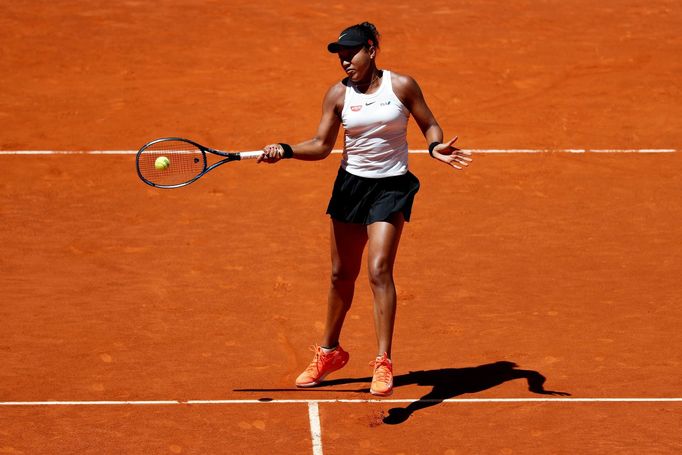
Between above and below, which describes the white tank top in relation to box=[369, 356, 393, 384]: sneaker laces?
above

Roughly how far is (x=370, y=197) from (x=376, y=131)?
1.39 feet

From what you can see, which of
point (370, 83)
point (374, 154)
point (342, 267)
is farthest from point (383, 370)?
point (370, 83)

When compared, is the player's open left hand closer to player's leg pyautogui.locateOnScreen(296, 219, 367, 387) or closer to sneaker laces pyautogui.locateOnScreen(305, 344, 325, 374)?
player's leg pyautogui.locateOnScreen(296, 219, 367, 387)

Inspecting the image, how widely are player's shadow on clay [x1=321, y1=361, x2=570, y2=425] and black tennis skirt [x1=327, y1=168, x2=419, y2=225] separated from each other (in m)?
1.25

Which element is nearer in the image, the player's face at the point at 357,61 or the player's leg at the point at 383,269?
the player's face at the point at 357,61

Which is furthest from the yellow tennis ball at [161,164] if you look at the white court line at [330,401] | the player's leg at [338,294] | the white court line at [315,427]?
the white court line at [315,427]

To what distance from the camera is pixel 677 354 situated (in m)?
9.26

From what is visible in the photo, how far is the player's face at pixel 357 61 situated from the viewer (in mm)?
7875

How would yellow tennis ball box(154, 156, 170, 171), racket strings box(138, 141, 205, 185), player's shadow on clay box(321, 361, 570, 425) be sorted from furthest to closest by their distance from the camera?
racket strings box(138, 141, 205, 185)
yellow tennis ball box(154, 156, 170, 171)
player's shadow on clay box(321, 361, 570, 425)

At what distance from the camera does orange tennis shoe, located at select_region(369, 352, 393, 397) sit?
793cm

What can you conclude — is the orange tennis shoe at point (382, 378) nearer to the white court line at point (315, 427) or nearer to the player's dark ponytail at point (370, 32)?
the white court line at point (315, 427)

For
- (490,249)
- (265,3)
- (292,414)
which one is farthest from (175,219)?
(265,3)

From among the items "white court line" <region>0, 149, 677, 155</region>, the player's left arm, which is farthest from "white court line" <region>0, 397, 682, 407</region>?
"white court line" <region>0, 149, 677, 155</region>

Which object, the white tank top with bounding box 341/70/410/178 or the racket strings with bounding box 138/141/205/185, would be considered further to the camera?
the racket strings with bounding box 138/141/205/185
